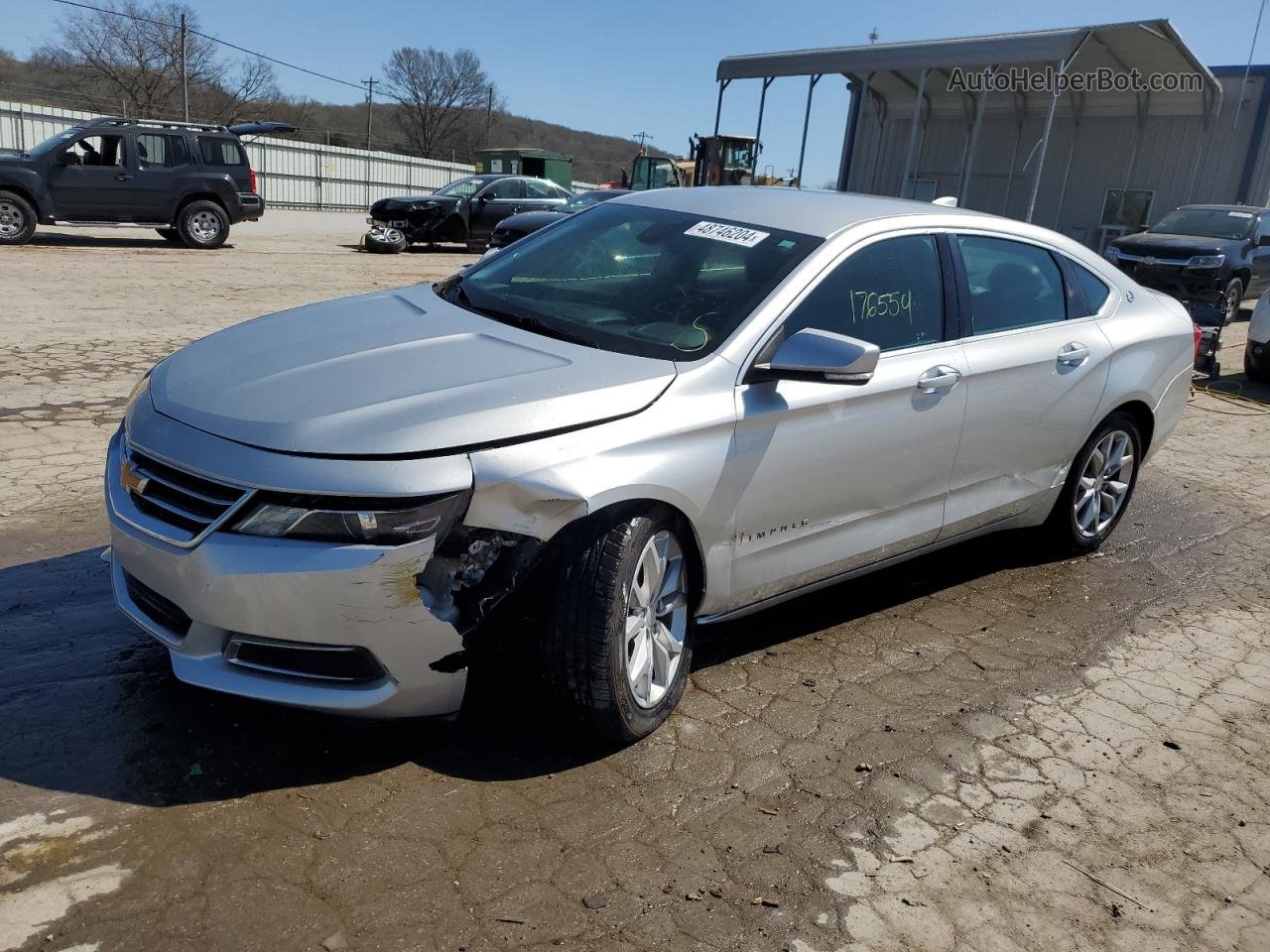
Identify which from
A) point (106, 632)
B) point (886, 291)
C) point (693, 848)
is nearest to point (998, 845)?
point (693, 848)

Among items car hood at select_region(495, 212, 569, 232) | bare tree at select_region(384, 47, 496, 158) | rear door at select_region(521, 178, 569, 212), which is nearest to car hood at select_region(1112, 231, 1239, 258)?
Result: car hood at select_region(495, 212, 569, 232)

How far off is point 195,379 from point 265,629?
2.94ft

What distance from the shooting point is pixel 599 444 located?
115 inches

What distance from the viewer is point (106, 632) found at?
12.0 feet

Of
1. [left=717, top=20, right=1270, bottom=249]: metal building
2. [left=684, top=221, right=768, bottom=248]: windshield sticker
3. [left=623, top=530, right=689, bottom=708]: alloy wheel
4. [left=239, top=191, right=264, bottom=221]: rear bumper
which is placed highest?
[left=717, top=20, right=1270, bottom=249]: metal building

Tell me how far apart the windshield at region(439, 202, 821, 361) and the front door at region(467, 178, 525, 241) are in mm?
16956

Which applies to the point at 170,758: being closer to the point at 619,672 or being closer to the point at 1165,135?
the point at 619,672

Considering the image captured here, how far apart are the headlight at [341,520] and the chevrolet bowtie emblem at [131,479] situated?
1.44ft

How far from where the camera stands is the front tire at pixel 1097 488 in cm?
496

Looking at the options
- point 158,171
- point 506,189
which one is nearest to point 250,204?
point 158,171

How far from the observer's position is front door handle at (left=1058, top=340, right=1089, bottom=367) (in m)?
4.55

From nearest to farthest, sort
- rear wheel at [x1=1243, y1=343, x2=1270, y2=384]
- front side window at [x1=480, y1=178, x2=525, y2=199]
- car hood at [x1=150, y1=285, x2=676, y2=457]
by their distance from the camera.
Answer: car hood at [x1=150, y1=285, x2=676, y2=457], rear wheel at [x1=1243, y1=343, x2=1270, y2=384], front side window at [x1=480, y1=178, x2=525, y2=199]

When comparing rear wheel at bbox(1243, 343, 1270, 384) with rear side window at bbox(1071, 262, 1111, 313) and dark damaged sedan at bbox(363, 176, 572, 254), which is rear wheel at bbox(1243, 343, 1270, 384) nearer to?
rear side window at bbox(1071, 262, 1111, 313)

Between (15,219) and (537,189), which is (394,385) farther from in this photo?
(537,189)
